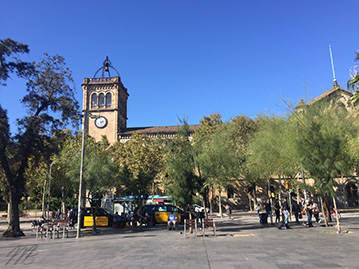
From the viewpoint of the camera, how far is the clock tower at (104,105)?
6003cm

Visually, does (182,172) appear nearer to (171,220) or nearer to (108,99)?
(171,220)

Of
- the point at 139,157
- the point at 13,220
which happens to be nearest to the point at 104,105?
the point at 139,157

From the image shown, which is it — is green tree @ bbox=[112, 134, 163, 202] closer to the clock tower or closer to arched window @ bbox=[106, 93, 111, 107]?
the clock tower

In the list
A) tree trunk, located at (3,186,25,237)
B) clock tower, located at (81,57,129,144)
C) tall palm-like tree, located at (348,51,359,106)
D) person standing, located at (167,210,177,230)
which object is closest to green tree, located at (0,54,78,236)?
tree trunk, located at (3,186,25,237)

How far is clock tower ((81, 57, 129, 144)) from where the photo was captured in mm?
60031

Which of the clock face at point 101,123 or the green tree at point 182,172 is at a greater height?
the clock face at point 101,123

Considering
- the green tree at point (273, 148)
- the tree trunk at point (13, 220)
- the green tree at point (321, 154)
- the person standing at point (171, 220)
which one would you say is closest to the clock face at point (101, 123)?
the green tree at point (273, 148)

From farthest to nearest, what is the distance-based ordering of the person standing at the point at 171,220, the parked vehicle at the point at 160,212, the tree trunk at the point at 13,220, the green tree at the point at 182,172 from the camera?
1. the parked vehicle at the point at 160,212
2. the person standing at the point at 171,220
3. the tree trunk at the point at 13,220
4. the green tree at the point at 182,172

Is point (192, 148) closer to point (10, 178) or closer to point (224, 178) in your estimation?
point (10, 178)

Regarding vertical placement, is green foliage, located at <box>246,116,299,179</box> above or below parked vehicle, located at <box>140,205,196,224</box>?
above

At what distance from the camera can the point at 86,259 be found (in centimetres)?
866

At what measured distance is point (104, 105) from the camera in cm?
6175

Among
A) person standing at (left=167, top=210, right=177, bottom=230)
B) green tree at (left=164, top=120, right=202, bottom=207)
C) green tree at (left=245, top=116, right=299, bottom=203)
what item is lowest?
person standing at (left=167, top=210, right=177, bottom=230)

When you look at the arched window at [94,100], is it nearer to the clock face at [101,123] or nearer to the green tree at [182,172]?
the clock face at [101,123]
